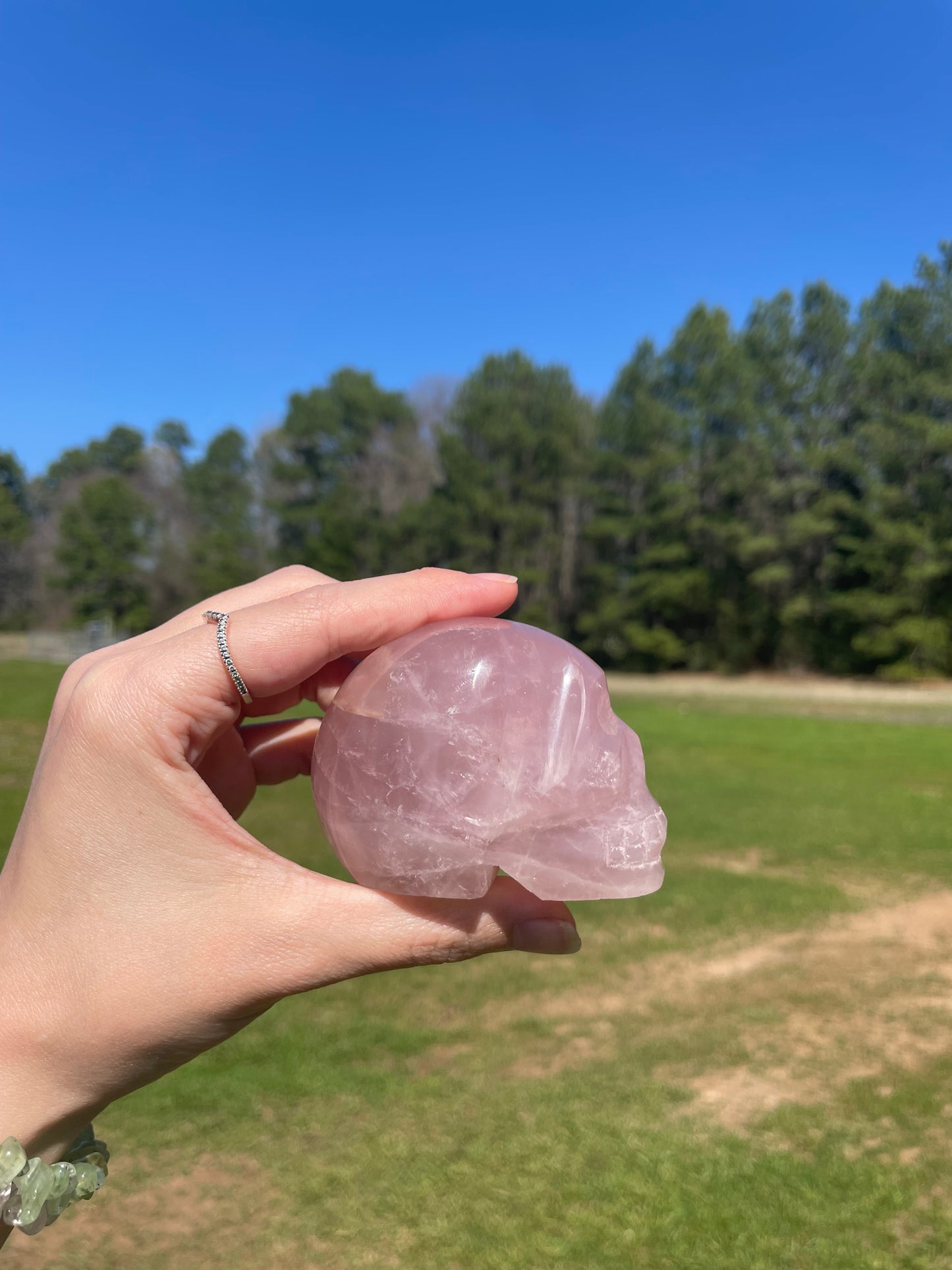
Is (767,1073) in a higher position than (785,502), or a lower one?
lower

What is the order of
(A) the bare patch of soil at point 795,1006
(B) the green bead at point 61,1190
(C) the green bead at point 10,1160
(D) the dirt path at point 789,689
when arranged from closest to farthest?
(C) the green bead at point 10,1160 → (B) the green bead at point 61,1190 → (A) the bare patch of soil at point 795,1006 → (D) the dirt path at point 789,689

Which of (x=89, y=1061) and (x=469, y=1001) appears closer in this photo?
(x=89, y=1061)

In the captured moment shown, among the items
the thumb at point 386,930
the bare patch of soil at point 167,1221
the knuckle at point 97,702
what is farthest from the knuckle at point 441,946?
the bare patch of soil at point 167,1221

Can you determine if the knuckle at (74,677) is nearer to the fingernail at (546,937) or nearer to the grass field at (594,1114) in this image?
the grass field at (594,1114)

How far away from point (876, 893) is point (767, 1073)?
3.34 metres

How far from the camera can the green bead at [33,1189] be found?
155 cm

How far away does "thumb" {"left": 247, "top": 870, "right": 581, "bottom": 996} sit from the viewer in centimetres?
164

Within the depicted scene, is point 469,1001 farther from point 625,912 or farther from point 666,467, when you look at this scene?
point 666,467

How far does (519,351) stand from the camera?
34125mm

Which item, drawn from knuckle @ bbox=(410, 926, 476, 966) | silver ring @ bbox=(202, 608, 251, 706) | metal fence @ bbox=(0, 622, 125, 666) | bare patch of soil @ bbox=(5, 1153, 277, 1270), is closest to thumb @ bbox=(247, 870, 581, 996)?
knuckle @ bbox=(410, 926, 476, 966)

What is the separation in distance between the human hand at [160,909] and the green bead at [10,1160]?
4cm

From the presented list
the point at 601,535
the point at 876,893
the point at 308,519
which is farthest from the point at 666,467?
the point at 876,893

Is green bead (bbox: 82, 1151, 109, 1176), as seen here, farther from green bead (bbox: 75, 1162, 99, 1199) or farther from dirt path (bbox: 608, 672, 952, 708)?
dirt path (bbox: 608, 672, 952, 708)

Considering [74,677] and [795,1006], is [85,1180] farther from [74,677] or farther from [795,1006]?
[795,1006]
